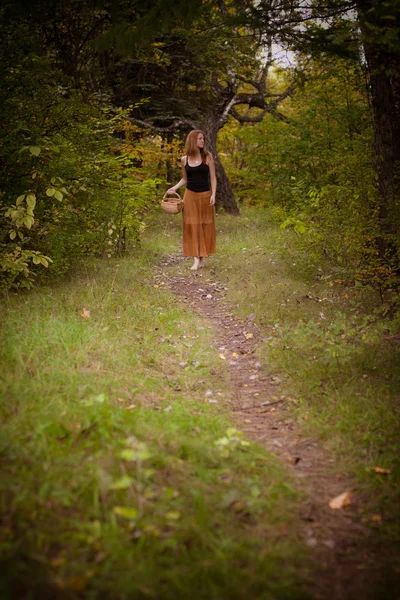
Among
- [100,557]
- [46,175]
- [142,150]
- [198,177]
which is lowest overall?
[100,557]

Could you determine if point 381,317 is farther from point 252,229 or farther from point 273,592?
point 252,229

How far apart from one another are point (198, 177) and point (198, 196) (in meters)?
0.37

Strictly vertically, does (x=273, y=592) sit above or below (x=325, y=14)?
below

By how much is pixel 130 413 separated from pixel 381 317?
12.6 ft

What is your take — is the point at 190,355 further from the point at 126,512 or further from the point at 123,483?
the point at 126,512

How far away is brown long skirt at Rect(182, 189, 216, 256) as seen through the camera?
27.6 ft

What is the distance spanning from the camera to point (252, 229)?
40.9 ft

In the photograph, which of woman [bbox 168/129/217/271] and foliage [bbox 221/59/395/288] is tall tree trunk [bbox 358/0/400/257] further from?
woman [bbox 168/129/217/271]

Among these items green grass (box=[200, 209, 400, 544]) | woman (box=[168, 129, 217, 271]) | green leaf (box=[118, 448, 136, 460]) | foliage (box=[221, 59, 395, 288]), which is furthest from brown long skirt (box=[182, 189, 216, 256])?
green leaf (box=[118, 448, 136, 460])

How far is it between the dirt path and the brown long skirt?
310 cm

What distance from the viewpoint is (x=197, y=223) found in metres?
8.45

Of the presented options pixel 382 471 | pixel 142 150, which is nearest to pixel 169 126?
pixel 142 150

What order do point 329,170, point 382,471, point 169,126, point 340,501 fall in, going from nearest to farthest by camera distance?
point 340,501 < point 382,471 < point 329,170 < point 169,126

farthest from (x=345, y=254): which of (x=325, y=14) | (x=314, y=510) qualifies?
(x=314, y=510)
